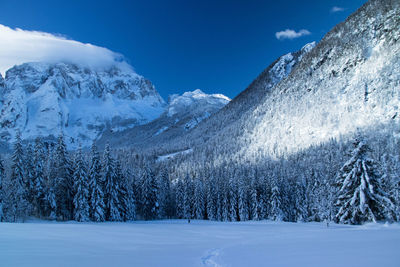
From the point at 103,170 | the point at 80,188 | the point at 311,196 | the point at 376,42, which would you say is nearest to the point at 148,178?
the point at 103,170

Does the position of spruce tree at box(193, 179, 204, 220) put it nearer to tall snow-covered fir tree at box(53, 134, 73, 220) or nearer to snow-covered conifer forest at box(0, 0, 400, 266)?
snow-covered conifer forest at box(0, 0, 400, 266)

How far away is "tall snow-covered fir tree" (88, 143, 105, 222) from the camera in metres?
40.9

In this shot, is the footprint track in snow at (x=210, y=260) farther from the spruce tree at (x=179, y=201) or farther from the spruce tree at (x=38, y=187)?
the spruce tree at (x=179, y=201)

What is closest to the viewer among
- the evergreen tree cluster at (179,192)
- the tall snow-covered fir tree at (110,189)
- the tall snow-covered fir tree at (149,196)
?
the evergreen tree cluster at (179,192)

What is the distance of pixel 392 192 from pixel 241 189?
33022mm

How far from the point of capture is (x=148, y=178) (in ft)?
203

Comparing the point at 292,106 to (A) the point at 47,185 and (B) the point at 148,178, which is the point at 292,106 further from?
(A) the point at 47,185

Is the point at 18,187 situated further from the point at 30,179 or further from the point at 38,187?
the point at 38,187

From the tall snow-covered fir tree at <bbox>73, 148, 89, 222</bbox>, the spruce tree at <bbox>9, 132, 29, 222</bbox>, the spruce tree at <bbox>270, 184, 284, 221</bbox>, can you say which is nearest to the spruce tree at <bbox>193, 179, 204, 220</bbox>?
the spruce tree at <bbox>270, 184, 284, 221</bbox>

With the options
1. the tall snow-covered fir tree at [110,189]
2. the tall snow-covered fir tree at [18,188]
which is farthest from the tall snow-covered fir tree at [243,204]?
the tall snow-covered fir tree at [18,188]

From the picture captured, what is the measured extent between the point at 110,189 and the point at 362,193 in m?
37.0

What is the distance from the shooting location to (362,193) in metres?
23.2

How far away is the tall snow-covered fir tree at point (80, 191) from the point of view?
1590 inches

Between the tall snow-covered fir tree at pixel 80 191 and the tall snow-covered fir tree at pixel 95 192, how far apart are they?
77 centimetres
